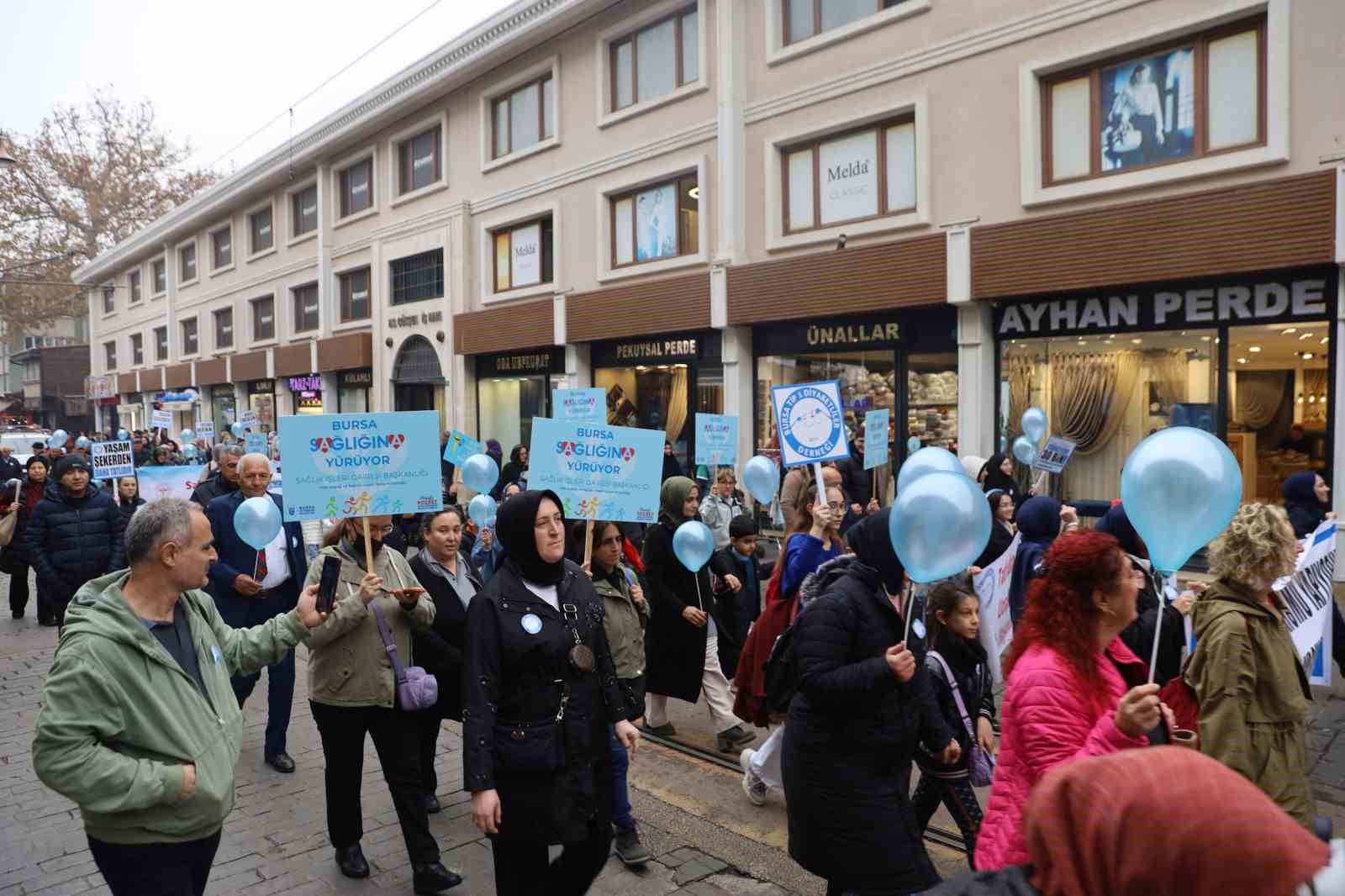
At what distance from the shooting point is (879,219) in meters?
14.3

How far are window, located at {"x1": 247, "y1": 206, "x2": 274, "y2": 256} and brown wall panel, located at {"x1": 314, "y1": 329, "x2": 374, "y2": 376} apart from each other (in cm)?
585

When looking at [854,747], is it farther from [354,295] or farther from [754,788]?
[354,295]

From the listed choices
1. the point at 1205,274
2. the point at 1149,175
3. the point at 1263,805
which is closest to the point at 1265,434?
the point at 1205,274

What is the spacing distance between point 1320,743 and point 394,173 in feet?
78.1

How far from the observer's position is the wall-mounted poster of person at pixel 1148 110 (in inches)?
448

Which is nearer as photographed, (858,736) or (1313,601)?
(858,736)

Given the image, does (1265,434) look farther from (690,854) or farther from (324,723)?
(324,723)

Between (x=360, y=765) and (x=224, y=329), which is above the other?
(x=224, y=329)

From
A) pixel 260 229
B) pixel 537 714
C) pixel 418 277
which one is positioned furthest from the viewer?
pixel 260 229

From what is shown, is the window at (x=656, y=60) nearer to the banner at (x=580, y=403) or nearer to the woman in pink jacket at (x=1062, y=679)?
the banner at (x=580, y=403)

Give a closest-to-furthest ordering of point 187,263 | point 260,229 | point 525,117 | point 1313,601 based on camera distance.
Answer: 1. point 1313,601
2. point 525,117
3. point 260,229
4. point 187,263

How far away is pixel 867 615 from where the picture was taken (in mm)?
3445

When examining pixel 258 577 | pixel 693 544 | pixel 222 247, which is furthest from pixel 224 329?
pixel 693 544

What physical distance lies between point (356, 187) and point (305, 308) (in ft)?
15.9
